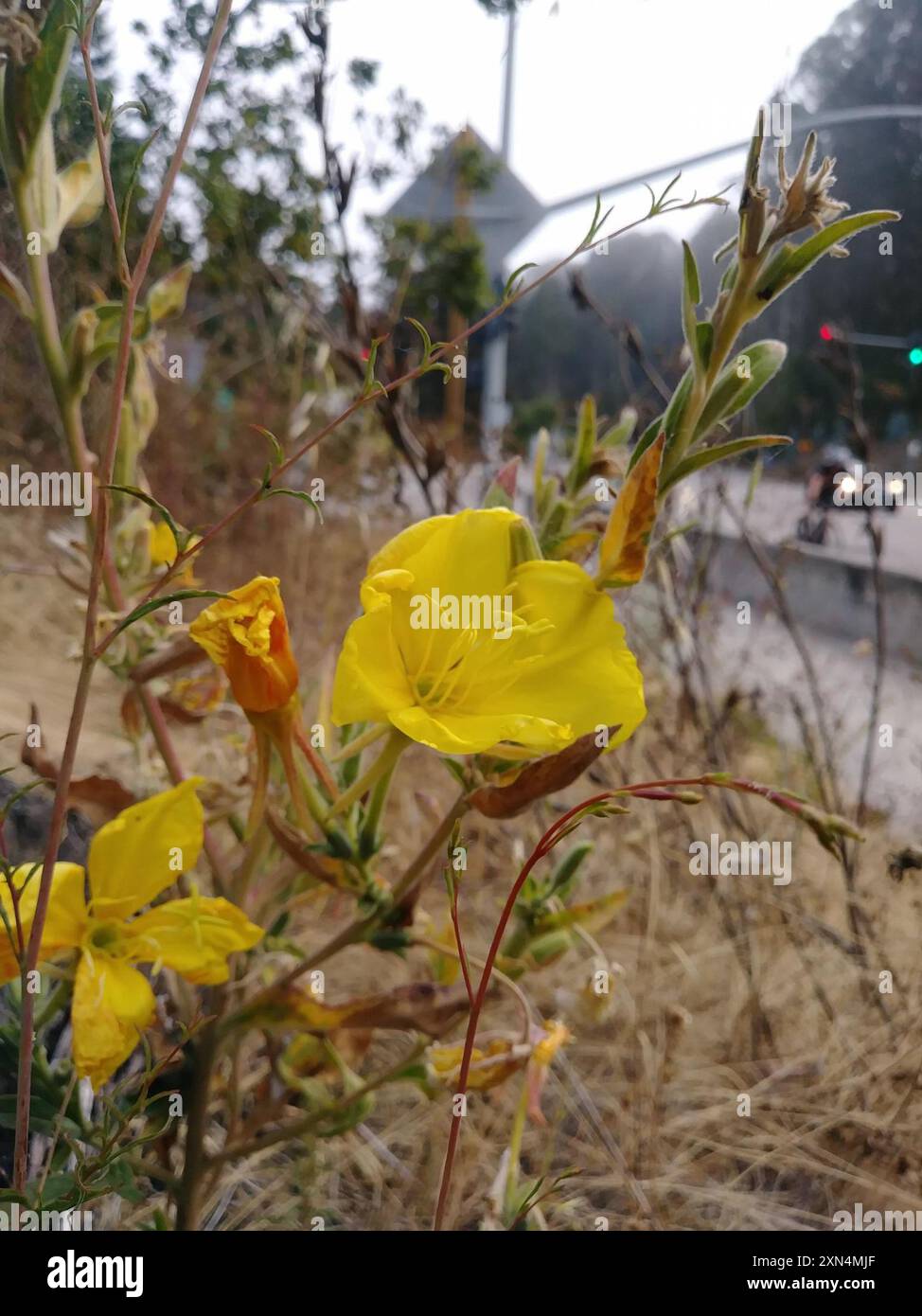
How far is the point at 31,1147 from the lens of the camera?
575 millimetres

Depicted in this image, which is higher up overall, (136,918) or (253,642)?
(253,642)

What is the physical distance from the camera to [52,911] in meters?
0.44

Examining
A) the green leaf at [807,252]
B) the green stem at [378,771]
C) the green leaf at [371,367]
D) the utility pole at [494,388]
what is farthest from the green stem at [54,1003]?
the utility pole at [494,388]

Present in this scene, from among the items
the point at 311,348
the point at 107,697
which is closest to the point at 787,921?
the point at 107,697

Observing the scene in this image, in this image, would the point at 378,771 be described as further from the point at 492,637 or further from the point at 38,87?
the point at 38,87

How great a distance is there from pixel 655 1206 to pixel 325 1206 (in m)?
0.27

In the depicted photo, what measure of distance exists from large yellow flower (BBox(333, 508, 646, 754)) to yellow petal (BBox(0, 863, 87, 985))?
0.57ft

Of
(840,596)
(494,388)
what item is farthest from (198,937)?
(840,596)

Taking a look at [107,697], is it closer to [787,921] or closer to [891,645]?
[787,921]

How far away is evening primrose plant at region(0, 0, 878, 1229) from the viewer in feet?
1.20

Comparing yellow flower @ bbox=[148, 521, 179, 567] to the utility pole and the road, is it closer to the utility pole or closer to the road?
the road

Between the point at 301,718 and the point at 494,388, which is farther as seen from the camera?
the point at 494,388

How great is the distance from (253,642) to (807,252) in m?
0.25

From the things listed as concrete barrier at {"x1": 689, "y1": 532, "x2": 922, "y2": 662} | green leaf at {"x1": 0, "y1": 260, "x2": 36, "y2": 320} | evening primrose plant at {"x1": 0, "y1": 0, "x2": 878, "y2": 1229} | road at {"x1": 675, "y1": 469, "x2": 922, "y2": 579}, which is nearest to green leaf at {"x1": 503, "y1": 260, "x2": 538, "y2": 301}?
evening primrose plant at {"x1": 0, "y1": 0, "x2": 878, "y2": 1229}
